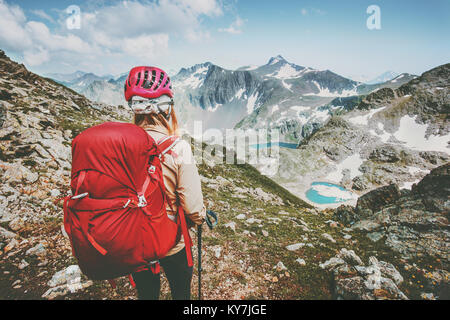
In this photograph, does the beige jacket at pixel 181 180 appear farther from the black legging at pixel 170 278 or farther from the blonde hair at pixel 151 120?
the black legging at pixel 170 278

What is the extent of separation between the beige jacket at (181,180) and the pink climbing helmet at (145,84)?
0.59 metres

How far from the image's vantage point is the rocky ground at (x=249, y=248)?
19.1 feet

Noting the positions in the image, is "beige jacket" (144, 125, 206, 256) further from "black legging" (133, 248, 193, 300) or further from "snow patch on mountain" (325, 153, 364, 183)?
"snow patch on mountain" (325, 153, 364, 183)

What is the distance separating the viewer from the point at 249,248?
871 centimetres

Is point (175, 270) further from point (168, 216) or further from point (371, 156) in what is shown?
point (371, 156)

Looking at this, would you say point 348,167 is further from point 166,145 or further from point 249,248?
point 166,145

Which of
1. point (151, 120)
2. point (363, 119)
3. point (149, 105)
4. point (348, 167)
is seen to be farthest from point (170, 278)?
point (363, 119)

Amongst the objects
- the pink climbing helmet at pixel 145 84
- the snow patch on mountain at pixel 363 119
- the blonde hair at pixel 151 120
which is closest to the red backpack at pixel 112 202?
the blonde hair at pixel 151 120

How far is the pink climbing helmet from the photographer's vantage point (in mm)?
3195

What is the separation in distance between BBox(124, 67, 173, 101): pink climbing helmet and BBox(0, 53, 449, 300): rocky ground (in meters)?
5.96

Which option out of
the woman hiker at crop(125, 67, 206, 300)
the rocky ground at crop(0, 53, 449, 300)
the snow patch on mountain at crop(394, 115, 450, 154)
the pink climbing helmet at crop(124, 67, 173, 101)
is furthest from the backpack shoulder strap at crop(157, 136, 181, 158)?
the snow patch on mountain at crop(394, 115, 450, 154)

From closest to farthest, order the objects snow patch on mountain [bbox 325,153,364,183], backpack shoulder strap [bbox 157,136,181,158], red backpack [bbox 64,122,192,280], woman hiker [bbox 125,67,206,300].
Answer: red backpack [bbox 64,122,192,280] → backpack shoulder strap [bbox 157,136,181,158] → woman hiker [bbox 125,67,206,300] → snow patch on mountain [bbox 325,153,364,183]

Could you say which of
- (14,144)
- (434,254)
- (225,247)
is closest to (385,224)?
(434,254)
